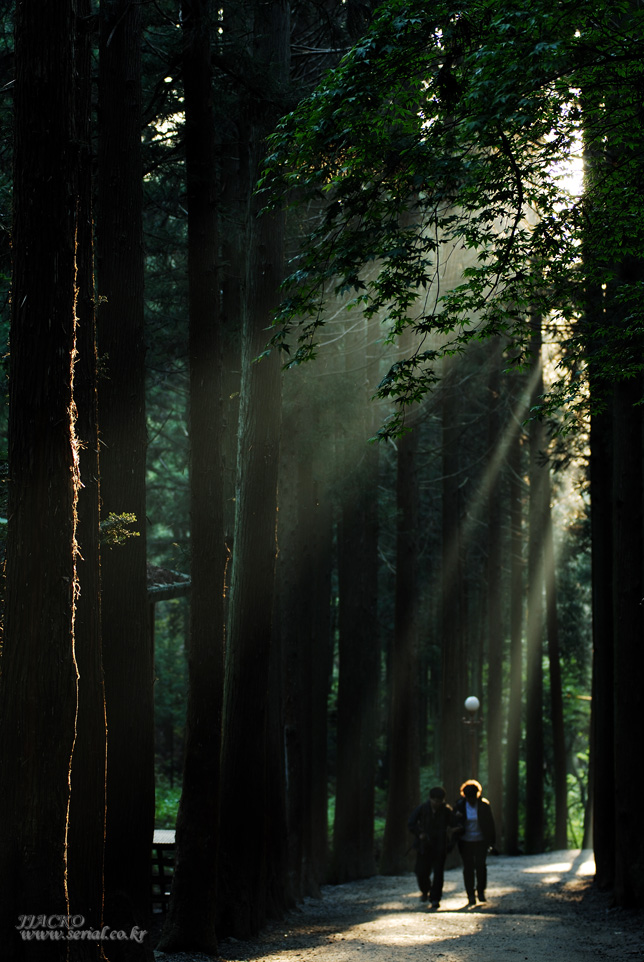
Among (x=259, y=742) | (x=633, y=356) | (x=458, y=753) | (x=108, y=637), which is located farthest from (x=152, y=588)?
(x=458, y=753)

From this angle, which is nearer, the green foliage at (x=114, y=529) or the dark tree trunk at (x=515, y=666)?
the green foliage at (x=114, y=529)

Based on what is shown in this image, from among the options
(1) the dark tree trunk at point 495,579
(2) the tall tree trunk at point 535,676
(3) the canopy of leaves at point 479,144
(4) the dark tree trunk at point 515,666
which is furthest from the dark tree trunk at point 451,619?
(3) the canopy of leaves at point 479,144

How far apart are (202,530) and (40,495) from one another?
429 cm

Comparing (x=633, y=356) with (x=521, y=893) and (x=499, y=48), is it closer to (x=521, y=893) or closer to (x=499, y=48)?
(x=499, y=48)

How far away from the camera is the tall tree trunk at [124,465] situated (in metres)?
8.40

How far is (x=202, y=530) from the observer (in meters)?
9.62

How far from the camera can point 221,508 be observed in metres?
9.67

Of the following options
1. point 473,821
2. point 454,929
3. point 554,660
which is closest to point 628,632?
point 473,821

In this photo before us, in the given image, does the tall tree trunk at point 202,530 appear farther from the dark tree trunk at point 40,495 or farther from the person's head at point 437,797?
the person's head at point 437,797

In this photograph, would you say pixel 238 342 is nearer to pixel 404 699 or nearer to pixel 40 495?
pixel 40 495

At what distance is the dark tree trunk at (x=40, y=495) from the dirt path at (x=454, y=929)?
421 cm

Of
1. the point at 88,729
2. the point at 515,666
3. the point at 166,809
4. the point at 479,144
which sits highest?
the point at 479,144

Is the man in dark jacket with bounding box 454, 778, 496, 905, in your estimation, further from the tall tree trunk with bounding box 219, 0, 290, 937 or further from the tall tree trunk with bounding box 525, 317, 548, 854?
the tall tree trunk with bounding box 525, 317, 548, 854

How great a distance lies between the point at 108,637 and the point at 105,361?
8.27 feet
